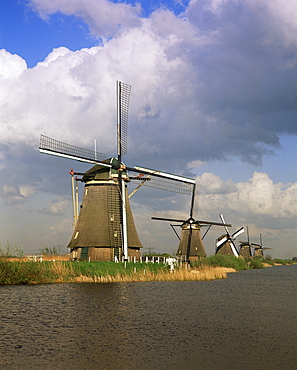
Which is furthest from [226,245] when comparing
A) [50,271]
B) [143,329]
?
[143,329]

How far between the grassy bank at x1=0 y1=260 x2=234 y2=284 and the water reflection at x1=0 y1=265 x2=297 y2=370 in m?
2.93

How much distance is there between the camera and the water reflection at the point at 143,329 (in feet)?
36.1

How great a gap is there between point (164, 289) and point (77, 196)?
15.8 metres

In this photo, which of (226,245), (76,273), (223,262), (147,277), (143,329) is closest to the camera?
(143,329)

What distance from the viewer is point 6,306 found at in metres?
18.9

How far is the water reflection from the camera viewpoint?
11.0m

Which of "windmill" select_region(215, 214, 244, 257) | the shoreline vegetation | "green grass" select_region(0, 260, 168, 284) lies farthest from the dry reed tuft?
"windmill" select_region(215, 214, 244, 257)

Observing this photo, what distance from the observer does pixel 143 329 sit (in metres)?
14.9

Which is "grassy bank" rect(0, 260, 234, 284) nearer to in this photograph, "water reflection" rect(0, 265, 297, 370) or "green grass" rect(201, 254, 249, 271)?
"water reflection" rect(0, 265, 297, 370)

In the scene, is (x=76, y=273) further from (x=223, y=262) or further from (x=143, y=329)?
(x=223, y=262)

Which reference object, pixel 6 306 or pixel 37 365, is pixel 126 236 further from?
pixel 37 365

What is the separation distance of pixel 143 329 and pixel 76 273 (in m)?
15.7

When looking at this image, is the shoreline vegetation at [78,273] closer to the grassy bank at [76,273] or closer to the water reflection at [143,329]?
the grassy bank at [76,273]

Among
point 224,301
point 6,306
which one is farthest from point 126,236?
point 6,306
